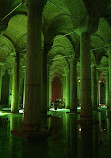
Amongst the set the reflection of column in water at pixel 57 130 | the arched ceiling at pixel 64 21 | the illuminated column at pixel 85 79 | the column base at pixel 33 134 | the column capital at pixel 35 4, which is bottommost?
the reflection of column in water at pixel 57 130

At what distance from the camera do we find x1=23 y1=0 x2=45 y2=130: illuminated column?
6.30m

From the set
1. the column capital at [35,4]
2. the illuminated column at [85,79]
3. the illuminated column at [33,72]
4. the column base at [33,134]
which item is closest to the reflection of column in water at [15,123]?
the column base at [33,134]

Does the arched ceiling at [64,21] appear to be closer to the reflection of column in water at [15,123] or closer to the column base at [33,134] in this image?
the reflection of column in water at [15,123]

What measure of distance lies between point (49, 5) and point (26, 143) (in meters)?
9.68

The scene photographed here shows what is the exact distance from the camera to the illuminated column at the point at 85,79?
9.00 meters

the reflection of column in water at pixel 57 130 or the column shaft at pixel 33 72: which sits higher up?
the column shaft at pixel 33 72

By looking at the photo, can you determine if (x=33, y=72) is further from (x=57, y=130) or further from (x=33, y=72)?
(x=57, y=130)

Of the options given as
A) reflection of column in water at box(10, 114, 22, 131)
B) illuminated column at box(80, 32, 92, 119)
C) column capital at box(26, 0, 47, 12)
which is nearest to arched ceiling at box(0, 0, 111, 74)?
illuminated column at box(80, 32, 92, 119)

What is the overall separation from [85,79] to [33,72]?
12.7ft

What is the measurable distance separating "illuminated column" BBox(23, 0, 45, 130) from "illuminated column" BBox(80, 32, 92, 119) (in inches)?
136

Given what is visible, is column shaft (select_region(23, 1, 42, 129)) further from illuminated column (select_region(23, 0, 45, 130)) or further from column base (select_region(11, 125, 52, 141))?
column base (select_region(11, 125, 52, 141))

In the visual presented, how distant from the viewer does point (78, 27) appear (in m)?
9.66

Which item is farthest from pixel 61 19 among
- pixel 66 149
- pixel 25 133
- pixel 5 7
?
pixel 66 149

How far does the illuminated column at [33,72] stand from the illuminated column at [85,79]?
11.3 feet
